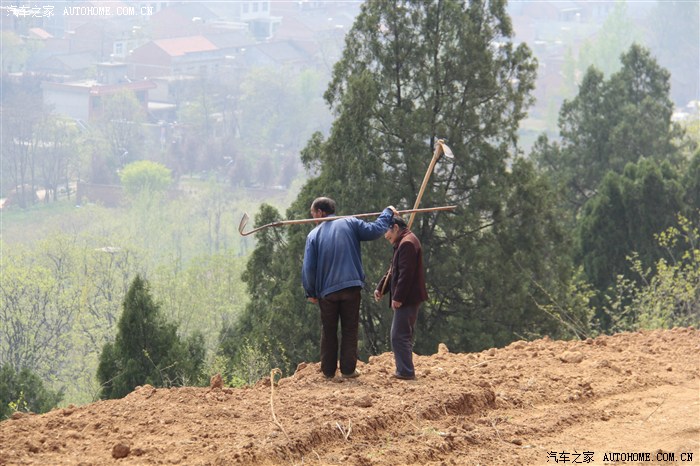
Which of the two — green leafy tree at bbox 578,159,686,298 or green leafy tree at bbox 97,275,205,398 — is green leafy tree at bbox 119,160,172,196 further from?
green leafy tree at bbox 97,275,205,398

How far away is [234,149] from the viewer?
338 ft

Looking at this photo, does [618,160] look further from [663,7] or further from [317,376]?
[663,7]

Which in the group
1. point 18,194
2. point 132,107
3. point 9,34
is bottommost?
point 18,194

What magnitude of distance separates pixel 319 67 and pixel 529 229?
361 feet

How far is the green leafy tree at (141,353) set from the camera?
44.0 ft

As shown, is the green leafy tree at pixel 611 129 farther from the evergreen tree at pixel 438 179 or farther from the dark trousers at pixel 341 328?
the dark trousers at pixel 341 328

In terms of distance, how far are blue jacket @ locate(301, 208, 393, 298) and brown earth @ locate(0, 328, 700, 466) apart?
3.02 ft

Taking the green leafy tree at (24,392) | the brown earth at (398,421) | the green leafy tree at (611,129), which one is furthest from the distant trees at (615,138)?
the brown earth at (398,421)

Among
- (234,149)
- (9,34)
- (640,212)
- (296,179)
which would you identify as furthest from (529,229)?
(9,34)

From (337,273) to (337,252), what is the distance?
195 mm

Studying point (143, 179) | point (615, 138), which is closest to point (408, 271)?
point (615, 138)

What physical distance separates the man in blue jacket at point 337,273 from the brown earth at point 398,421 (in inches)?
11.5

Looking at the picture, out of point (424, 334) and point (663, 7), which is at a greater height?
point (663, 7)

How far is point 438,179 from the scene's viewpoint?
58.6ft
